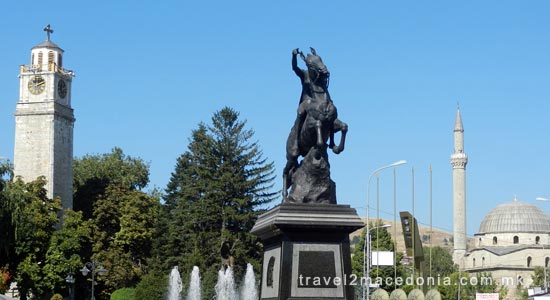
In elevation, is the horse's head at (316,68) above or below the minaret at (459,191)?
below

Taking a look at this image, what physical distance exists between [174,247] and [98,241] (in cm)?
654

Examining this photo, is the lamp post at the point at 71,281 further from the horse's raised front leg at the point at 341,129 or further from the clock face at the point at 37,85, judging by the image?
the horse's raised front leg at the point at 341,129

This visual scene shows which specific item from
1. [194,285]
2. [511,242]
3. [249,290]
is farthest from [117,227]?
[511,242]

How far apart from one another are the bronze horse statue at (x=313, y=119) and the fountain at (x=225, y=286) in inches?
1216

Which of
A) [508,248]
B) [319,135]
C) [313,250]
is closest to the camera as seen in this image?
[313,250]

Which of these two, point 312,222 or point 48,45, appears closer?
point 312,222

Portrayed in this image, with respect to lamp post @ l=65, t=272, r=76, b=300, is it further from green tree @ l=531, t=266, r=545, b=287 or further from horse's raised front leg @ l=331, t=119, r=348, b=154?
green tree @ l=531, t=266, r=545, b=287

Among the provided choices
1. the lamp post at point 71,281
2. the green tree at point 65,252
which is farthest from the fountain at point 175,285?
the lamp post at point 71,281

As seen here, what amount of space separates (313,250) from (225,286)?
36384 millimetres

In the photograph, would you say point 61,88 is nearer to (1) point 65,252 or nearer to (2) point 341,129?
(1) point 65,252

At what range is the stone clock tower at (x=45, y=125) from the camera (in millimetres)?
69812

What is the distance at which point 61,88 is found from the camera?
72875mm

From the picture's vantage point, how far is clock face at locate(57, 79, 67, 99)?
72.4 m

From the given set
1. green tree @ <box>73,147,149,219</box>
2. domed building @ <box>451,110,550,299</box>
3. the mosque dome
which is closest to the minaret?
domed building @ <box>451,110,550,299</box>
